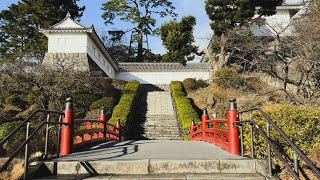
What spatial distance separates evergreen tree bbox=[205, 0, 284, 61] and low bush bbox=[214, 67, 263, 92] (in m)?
2.45

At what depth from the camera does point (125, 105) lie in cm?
1923

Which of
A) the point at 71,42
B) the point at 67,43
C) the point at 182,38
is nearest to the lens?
the point at 71,42

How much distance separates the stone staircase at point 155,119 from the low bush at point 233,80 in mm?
4946

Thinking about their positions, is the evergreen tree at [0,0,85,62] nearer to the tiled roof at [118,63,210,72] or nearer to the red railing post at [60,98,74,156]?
the tiled roof at [118,63,210,72]

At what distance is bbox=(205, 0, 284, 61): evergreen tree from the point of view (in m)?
23.3

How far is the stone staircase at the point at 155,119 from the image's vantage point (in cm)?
1706

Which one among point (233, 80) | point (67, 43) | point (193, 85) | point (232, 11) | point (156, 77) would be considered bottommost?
point (193, 85)

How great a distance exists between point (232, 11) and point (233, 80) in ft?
19.2

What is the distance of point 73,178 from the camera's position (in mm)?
4188

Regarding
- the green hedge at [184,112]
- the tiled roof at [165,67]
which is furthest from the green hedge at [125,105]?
the tiled roof at [165,67]

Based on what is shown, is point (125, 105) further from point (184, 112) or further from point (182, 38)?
point (182, 38)

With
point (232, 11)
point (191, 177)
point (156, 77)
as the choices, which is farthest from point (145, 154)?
point (156, 77)

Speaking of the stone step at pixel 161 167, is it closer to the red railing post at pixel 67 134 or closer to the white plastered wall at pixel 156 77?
the red railing post at pixel 67 134

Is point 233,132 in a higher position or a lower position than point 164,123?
higher
